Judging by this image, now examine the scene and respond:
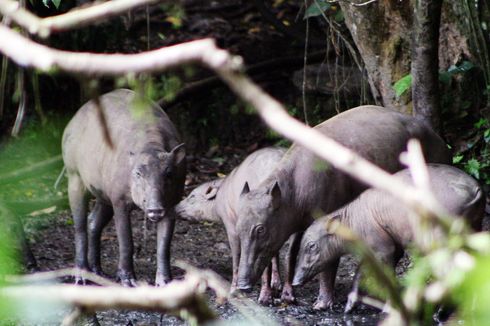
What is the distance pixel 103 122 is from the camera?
2.39 metres

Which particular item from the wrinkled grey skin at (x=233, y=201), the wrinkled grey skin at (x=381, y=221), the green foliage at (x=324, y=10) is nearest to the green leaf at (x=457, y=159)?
the green foliage at (x=324, y=10)

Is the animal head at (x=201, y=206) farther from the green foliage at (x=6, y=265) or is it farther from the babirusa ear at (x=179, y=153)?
the green foliage at (x=6, y=265)

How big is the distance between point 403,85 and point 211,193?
6.27ft

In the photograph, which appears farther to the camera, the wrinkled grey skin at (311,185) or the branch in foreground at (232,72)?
the wrinkled grey skin at (311,185)

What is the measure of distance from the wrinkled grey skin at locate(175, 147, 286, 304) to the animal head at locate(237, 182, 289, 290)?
0.40ft

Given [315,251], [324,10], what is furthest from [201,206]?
[324,10]

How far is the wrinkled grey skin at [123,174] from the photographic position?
808 cm

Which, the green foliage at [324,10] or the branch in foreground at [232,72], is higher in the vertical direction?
the green foliage at [324,10]

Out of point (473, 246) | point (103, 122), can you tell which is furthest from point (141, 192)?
point (473, 246)

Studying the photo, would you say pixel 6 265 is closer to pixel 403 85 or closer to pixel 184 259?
pixel 403 85

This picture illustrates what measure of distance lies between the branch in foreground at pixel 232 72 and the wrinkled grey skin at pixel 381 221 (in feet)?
15.9

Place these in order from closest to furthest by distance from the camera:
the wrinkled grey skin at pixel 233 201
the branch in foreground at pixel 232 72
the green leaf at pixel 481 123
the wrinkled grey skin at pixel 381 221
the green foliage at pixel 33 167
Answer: the branch in foreground at pixel 232 72 → the wrinkled grey skin at pixel 381 221 → the wrinkled grey skin at pixel 233 201 → the green leaf at pixel 481 123 → the green foliage at pixel 33 167

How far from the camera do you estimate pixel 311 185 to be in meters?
7.71

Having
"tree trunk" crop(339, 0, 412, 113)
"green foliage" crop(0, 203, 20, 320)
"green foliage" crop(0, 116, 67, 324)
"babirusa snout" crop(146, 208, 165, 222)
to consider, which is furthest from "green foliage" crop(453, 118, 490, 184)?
"green foliage" crop(0, 203, 20, 320)
